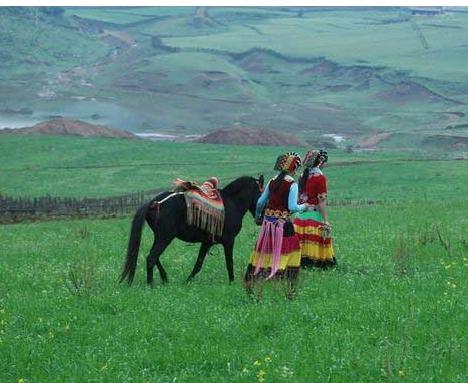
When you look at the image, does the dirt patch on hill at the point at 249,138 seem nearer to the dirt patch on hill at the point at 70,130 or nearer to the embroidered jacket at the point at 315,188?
the dirt patch on hill at the point at 70,130

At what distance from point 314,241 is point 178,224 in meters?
3.10

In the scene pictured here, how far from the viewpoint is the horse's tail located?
16.0 m

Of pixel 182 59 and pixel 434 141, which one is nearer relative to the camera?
pixel 434 141

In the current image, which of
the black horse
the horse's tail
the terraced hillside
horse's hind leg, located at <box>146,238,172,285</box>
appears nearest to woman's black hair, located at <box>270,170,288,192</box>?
the black horse

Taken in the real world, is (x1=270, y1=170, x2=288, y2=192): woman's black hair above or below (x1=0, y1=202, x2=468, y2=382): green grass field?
above

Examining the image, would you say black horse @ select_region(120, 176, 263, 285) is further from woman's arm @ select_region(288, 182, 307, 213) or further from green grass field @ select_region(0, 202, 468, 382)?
woman's arm @ select_region(288, 182, 307, 213)

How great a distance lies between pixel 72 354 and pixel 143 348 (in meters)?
1.01

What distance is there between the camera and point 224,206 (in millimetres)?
16750

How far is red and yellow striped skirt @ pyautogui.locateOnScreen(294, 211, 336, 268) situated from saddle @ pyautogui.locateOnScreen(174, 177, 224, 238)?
Answer: 2044 mm

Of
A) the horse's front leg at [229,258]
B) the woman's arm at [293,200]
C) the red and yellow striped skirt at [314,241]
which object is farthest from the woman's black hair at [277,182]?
the red and yellow striped skirt at [314,241]

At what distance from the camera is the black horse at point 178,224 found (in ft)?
53.3

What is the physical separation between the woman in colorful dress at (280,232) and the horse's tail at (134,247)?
7.63 ft

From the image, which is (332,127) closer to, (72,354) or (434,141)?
(434,141)

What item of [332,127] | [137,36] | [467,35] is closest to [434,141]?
[332,127]
